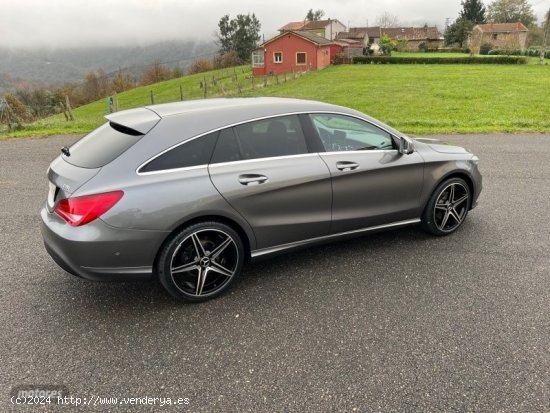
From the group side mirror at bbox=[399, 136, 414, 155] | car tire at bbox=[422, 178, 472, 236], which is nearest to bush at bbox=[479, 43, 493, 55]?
car tire at bbox=[422, 178, 472, 236]

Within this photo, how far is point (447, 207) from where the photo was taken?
4289mm

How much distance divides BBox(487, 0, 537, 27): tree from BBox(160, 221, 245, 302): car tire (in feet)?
341

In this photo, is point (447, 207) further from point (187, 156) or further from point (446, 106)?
point (446, 106)

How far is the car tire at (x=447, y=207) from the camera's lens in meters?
4.21

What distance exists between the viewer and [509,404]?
2.27 metres

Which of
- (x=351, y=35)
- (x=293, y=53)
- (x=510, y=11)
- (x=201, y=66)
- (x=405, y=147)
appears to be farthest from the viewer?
(x=510, y=11)

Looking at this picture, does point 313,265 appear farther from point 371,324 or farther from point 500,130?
point 500,130

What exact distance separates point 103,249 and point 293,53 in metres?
45.5

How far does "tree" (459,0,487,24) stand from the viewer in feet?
257

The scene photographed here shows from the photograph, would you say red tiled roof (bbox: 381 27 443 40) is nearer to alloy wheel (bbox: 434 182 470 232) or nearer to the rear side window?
alloy wheel (bbox: 434 182 470 232)

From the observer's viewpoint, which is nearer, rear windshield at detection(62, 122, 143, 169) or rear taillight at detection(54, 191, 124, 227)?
rear taillight at detection(54, 191, 124, 227)

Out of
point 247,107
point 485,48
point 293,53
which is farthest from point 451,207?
point 485,48

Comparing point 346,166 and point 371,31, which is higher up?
point 371,31

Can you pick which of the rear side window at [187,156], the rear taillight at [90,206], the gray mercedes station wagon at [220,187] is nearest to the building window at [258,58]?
the gray mercedes station wagon at [220,187]
